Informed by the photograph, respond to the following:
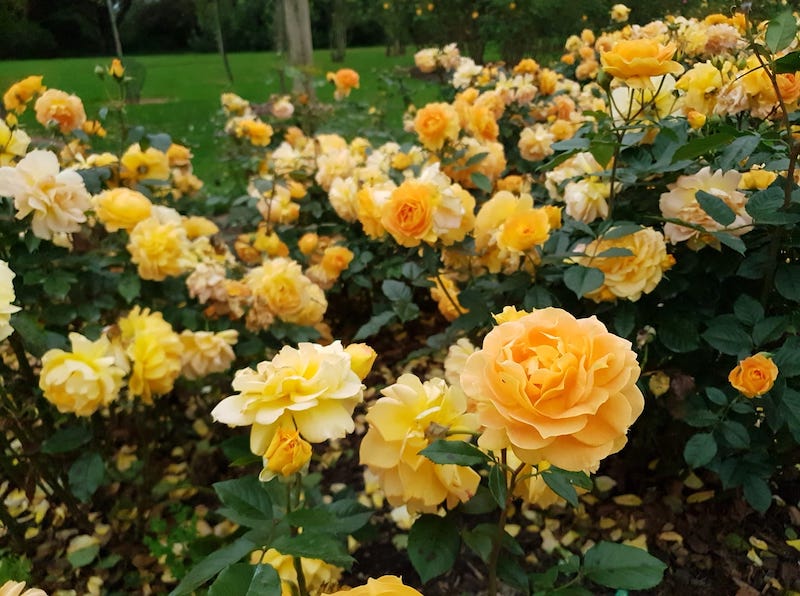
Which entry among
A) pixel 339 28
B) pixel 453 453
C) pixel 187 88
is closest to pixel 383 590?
pixel 453 453

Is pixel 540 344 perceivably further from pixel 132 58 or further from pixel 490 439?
pixel 132 58

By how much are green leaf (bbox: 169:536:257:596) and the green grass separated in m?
1.65

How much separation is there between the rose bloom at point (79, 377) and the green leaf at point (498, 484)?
2.58 feet

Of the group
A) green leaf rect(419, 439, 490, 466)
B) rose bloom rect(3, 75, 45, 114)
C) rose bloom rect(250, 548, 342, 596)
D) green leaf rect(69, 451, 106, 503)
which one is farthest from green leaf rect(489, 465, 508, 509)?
rose bloom rect(3, 75, 45, 114)

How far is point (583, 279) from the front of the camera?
1088mm

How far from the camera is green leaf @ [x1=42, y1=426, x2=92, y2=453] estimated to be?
4.10 feet

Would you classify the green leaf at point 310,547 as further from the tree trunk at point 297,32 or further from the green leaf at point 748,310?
the tree trunk at point 297,32

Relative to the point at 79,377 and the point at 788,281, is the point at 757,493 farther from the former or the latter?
the point at 79,377

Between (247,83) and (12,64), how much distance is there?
2472 mm

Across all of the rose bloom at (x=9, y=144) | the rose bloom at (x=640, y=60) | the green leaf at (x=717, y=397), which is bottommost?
the green leaf at (x=717, y=397)

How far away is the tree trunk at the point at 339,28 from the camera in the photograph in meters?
8.75

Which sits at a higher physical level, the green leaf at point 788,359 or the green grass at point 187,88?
the green grass at point 187,88

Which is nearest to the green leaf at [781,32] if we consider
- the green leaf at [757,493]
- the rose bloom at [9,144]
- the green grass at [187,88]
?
the green leaf at [757,493]

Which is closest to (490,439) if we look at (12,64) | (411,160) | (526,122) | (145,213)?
(145,213)
